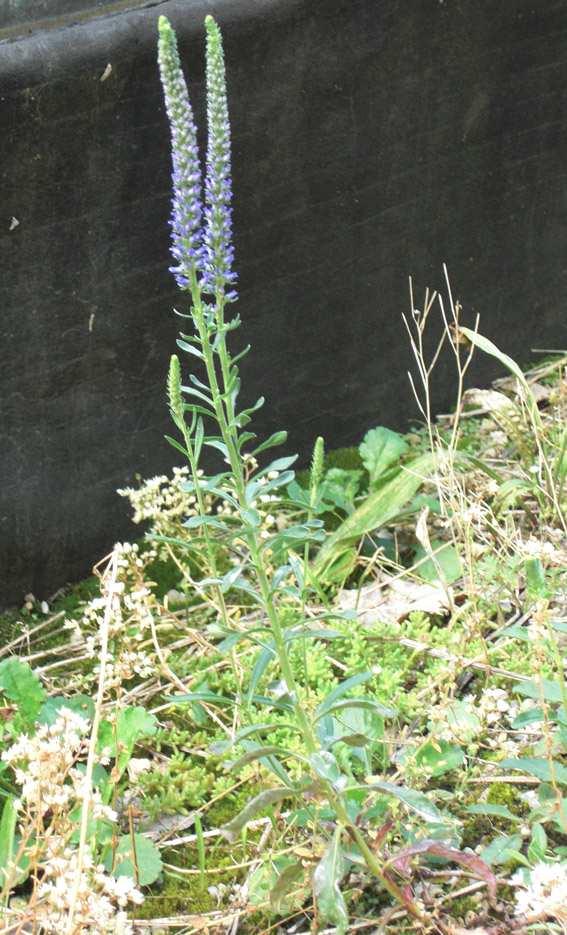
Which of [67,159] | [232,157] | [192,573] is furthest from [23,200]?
[192,573]

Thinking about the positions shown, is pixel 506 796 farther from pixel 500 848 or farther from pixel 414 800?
pixel 414 800

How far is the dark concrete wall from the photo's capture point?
136 inches

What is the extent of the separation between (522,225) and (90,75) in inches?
77.3

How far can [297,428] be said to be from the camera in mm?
4293

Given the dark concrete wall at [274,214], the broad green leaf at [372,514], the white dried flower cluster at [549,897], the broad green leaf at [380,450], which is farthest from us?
the broad green leaf at [380,450]

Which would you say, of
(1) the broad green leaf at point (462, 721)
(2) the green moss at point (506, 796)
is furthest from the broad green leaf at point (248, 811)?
(2) the green moss at point (506, 796)

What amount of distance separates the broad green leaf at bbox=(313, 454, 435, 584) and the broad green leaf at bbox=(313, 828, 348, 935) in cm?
140

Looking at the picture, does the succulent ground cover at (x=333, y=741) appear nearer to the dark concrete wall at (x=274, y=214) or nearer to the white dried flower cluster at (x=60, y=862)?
the white dried flower cluster at (x=60, y=862)

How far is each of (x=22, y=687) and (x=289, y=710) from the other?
0.85 metres

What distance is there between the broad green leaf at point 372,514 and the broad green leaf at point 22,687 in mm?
1046

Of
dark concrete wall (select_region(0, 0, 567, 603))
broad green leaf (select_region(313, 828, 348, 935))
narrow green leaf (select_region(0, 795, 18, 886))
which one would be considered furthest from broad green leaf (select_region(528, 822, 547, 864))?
dark concrete wall (select_region(0, 0, 567, 603))

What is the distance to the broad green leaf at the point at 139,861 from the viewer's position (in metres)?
2.54

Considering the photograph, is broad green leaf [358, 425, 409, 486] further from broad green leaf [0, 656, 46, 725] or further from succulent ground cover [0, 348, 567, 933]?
broad green leaf [0, 656, 46, 725]

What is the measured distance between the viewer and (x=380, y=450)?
4008 millimetres
